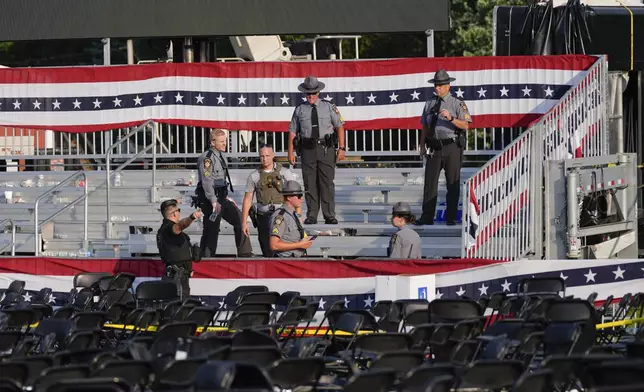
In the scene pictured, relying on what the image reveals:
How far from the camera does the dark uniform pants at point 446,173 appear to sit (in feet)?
62.9

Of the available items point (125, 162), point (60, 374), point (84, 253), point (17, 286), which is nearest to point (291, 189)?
point (17, 286)

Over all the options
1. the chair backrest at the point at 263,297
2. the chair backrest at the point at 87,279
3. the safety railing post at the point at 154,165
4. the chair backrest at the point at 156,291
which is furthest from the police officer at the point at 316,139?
the chair backrest at the point at 263,297

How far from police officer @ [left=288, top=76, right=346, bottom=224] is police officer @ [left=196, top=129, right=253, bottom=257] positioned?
3.07 feet

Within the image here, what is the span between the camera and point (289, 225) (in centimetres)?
1766

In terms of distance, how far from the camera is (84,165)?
2353 centimetres

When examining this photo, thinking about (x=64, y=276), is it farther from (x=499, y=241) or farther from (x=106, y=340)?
(x=499, y=241)

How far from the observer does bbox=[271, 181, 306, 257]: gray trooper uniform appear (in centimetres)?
1745

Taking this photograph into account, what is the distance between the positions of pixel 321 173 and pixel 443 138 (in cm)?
155

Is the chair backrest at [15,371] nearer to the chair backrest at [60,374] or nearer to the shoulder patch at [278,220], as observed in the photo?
the chair backrest at [60,374]

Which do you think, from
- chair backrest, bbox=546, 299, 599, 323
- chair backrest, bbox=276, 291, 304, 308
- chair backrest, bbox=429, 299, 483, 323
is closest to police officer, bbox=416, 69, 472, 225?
chair backrest, bbox=276, 291, 304, 308

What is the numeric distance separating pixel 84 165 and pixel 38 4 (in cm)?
238

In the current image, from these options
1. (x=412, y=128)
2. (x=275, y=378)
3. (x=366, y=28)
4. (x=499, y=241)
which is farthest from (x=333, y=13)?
(x=275, y=378)

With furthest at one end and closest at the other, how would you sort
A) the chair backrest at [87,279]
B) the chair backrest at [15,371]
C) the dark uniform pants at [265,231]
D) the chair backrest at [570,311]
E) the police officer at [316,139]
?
the police officer at [316,139] < the dark uniform pants at [265,231] < the chair backrest at [87,279] < the chair backrest at [570,311] < the chair backrest at [15,371]

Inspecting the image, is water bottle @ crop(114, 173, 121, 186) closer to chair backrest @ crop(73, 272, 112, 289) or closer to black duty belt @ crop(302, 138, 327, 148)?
black duty belt @ crop(302, 138, 327, 148)
